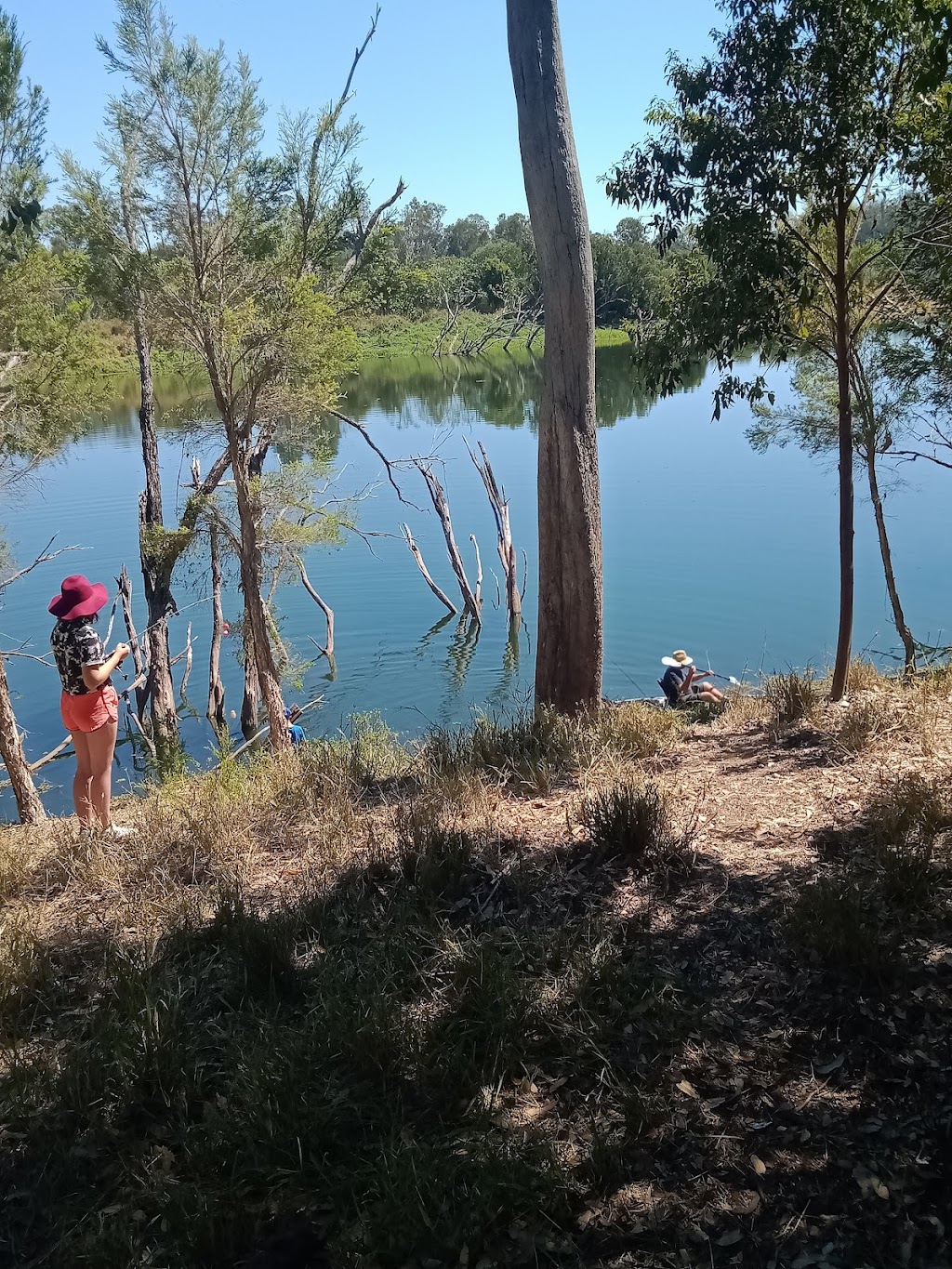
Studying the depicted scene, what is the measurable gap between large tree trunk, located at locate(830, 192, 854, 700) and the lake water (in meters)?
3.23

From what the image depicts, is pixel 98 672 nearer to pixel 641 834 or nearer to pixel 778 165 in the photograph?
pixel 641 834

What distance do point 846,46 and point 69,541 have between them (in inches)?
→ 746

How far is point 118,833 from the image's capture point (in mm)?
5070

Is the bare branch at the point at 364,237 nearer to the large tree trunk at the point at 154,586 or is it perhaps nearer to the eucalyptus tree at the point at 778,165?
the large tree trunk at the point at 154,586

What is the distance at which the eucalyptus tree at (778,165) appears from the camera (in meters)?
5.52

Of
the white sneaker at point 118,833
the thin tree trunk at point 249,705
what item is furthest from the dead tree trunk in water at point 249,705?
the white sneaker at point 118,833

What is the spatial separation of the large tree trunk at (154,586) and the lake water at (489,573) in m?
0.49

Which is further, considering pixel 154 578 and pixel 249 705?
pixel 249 705

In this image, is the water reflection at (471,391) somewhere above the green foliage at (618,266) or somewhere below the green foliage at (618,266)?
below

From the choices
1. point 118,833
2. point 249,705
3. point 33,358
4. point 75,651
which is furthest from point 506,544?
point 118,833

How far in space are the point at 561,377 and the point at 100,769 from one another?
4.01m

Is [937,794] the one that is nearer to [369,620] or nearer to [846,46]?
[846,46]

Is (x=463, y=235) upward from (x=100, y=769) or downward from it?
upward

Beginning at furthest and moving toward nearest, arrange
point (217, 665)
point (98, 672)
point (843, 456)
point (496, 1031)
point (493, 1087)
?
point (217, 665)
point (843, 456)
point (98, 672)
point (496, 1031)
point (493, 1087)
